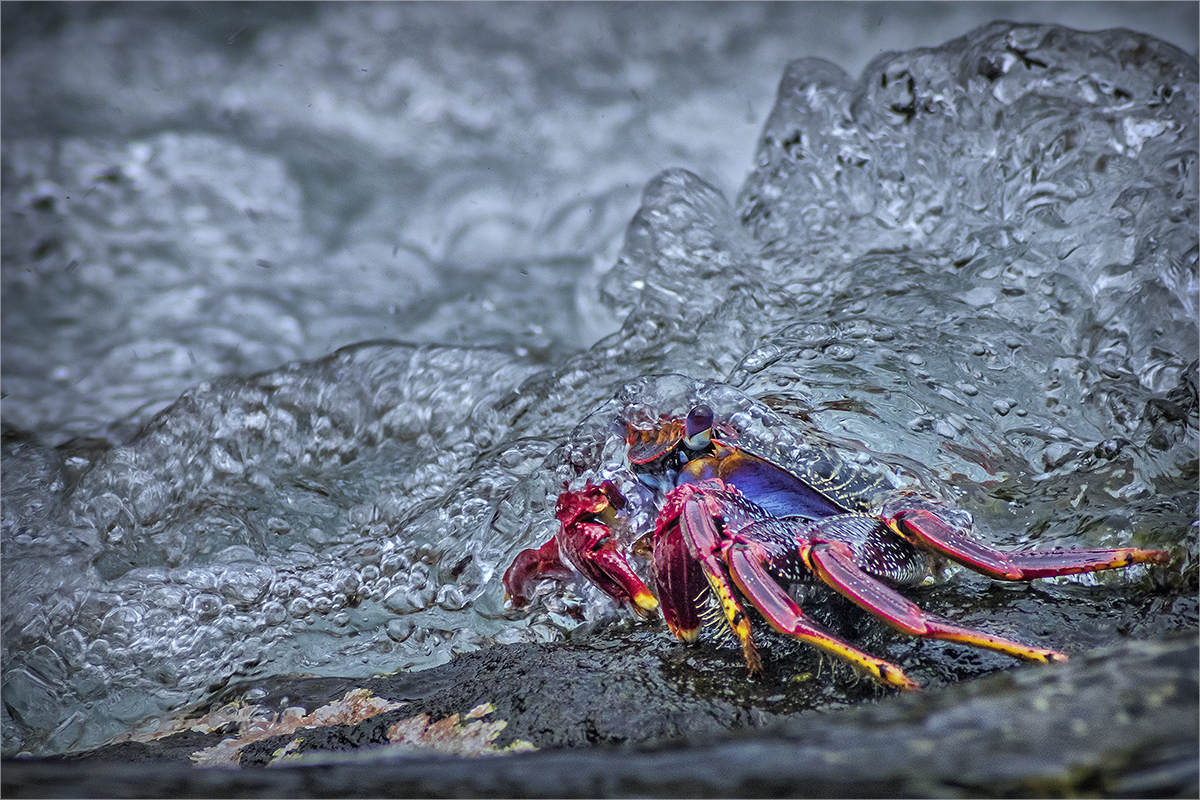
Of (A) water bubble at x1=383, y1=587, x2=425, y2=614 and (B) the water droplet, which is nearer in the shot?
(A) water bubble at x1=383, y1=587, x2=425, y2=614

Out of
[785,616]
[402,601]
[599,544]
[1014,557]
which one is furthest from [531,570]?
[1014,557]

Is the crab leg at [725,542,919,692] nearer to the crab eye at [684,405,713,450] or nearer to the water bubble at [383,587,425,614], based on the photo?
the crab eye at [684,405,713,450]

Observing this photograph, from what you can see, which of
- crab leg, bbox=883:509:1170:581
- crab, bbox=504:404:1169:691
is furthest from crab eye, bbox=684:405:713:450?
crab leg, bbox=883:509:1170:581

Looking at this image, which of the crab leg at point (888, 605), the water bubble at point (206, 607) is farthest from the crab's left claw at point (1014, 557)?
Result: the water bubble at point (206, 607)

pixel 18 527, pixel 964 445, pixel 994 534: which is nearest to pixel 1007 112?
pixel 964 445

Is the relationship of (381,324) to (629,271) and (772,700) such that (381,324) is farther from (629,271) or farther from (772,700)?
(772,700)

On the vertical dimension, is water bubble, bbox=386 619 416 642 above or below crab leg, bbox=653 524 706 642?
below

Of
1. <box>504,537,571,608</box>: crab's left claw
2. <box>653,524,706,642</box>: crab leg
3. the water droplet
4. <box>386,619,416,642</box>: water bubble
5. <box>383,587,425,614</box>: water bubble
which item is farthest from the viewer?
the water droplet

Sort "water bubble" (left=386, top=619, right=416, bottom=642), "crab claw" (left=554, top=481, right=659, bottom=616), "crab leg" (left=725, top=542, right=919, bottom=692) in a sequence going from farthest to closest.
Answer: "water bubble" (left=386, top=619, right=416, bottom=642)
"crab claw" (left=554, top=481, right=659, bottom=616)
"crab leg" (left=725, top=542, right=919, bottom=692)

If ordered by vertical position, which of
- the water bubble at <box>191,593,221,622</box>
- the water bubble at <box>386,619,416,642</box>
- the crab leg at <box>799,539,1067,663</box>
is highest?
the crab leg at <box>799,539,1067,663</box>
